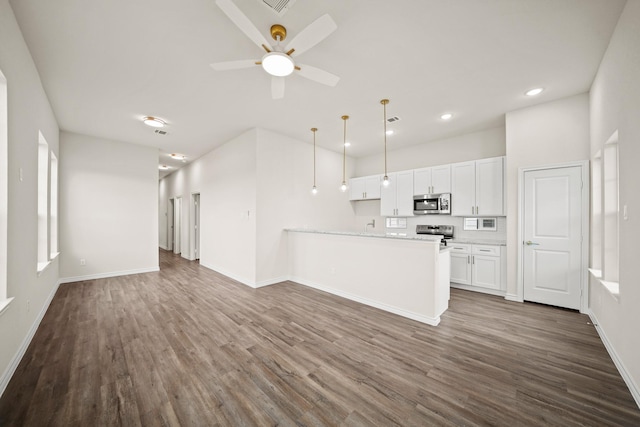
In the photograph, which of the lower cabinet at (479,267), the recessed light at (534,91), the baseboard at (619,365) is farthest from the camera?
the lower cabinet at (479,267)

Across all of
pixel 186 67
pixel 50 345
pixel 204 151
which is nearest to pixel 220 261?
pixel 204 151

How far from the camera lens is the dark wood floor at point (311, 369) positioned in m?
1.71

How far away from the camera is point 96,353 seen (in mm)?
2465

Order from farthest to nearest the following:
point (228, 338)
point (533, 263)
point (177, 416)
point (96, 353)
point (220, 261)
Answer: point (220, 261) < point (533, 263) < point (228, 338) < point (96, 353) < point (177, 416)

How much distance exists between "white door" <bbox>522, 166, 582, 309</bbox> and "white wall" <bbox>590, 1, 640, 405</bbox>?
3.32 feet

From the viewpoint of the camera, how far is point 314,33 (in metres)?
1.91

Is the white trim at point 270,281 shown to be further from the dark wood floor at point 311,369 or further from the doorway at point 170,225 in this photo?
the doorway at point 170,225

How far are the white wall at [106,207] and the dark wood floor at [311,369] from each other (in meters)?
2.04

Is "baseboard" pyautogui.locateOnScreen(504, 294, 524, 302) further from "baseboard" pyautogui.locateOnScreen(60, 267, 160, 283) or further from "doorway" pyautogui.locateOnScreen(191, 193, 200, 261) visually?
"doorway" pyautogui.locateOnScreen(191, 193, 200, 261)

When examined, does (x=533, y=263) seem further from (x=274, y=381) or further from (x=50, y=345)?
(x=50, y=345)

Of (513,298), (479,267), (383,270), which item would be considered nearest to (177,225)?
(383,270)

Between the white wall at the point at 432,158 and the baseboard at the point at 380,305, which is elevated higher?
the white wall at the point at 432,158

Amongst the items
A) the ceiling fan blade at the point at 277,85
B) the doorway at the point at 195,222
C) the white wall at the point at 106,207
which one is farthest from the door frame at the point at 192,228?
the ceiling fan blade at the point at 277,85

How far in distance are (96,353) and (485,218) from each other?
6.03m
